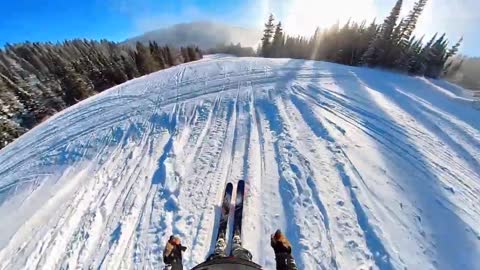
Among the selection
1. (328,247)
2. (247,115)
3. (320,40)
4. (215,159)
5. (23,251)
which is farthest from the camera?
(320,40)

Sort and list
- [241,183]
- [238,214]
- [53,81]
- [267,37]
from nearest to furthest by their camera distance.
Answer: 1. [238,214]
2. [241,183]
3. [53,81]
4. [267,37]

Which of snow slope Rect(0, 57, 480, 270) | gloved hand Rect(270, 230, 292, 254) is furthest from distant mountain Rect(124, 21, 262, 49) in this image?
gloved hand Rect(270, 230, 292, 254)

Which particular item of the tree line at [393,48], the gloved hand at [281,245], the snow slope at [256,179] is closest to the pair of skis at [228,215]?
the snow slope at [256,179]

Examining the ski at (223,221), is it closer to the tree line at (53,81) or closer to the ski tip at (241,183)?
the ski tip at (241,183)

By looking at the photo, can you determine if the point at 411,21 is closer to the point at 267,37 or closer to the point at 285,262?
the point at 267,37

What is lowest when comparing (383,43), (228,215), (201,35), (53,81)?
(201,35)

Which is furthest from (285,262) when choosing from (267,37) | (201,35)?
(201,35)

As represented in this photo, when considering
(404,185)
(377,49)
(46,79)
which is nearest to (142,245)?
(404,185)

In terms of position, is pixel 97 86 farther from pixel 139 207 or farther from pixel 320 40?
pixel 320 40
